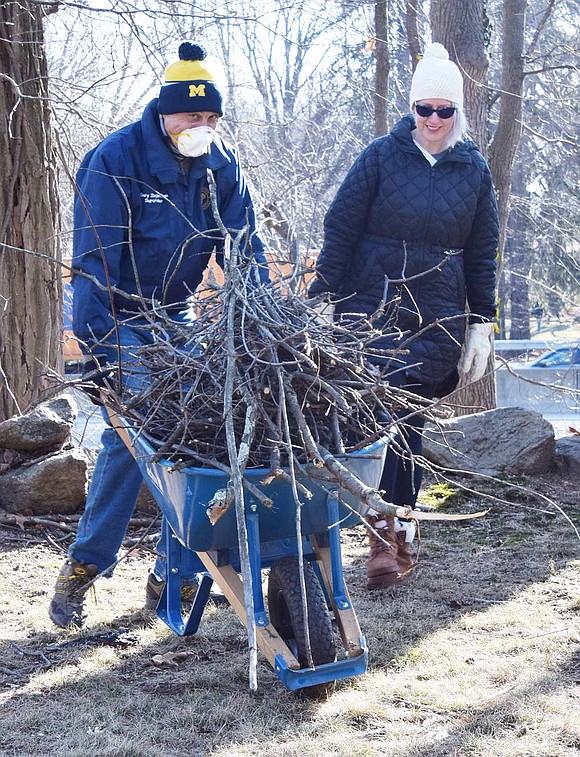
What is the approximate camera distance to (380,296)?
426 centimetres

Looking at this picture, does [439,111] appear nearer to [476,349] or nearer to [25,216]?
[476,349]

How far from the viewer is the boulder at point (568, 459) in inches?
256

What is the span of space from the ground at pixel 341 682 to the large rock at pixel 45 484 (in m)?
0.60

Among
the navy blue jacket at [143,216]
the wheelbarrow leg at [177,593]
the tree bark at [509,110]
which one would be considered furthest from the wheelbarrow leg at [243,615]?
A: the tree bark at [509,110]

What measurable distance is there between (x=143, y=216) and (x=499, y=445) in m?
3.48

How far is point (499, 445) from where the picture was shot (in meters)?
6.43

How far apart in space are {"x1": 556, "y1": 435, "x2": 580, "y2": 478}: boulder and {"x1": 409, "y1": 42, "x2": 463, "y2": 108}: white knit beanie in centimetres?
311

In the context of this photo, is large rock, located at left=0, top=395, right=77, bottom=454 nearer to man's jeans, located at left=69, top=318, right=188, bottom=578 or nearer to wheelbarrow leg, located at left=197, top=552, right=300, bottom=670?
man's jeans, located at left=69, top=318, right=188, bottom=578

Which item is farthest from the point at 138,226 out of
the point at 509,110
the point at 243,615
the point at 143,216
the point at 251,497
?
the point at 509,110

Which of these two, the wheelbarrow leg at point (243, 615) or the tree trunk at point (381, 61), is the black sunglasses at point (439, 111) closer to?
the wheelbarrow leg at point (243, 615)

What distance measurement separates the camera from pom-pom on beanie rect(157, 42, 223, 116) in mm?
3566

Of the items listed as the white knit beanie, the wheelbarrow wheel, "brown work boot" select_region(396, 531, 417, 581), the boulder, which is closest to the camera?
the wheelbarrow wheel

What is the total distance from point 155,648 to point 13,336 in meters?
2.75

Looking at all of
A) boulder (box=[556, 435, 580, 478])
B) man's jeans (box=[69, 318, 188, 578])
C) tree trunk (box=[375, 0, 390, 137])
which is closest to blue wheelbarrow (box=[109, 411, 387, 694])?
man's jeans (box=[69, 318, 188, 578])
